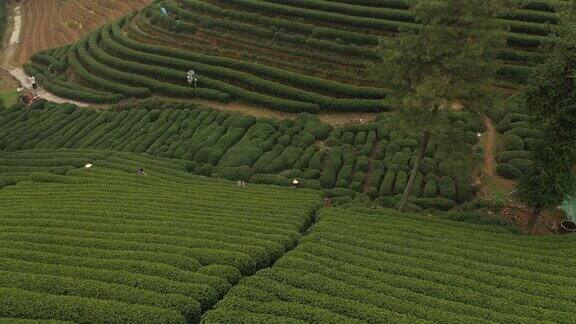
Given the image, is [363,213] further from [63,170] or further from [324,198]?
[63,170]

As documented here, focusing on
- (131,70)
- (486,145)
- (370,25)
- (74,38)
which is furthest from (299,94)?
(74,38)

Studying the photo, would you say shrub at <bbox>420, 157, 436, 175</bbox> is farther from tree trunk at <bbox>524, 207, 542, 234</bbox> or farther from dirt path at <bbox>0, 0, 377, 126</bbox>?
dirt path at <bbox>0, 0, 377, 126</bbox>

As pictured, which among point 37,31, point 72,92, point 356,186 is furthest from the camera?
point 37,31

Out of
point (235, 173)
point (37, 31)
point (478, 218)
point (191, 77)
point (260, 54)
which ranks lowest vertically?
point (235, 173)

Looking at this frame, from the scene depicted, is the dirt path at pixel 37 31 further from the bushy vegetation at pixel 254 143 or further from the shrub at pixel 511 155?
the shrub at pixel 511 155

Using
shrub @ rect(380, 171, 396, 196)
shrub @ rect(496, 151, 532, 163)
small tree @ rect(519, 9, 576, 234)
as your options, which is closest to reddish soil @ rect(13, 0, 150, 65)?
shrub @ rect(380, 171, 396, 196)

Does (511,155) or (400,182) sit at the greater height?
(511,155)

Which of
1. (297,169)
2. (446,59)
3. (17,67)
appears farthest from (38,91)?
(446,59)

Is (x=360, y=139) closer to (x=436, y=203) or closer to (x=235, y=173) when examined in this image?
(x=436, y=203)
